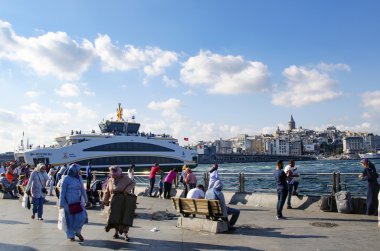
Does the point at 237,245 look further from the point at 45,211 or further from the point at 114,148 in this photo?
the point at 114,148

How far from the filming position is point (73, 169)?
7.78 m

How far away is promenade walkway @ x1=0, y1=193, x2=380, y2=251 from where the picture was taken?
275 inches

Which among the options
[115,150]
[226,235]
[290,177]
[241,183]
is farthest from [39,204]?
[115,150]

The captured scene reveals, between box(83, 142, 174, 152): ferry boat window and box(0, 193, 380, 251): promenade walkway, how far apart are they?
1646 inches

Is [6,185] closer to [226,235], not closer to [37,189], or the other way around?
[37,189]

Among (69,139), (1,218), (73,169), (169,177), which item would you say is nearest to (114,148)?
(69,139)

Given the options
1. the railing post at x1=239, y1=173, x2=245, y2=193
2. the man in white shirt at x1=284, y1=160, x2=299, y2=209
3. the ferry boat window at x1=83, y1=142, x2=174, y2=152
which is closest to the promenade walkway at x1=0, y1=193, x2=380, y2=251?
the man in white shirt at x1=284, y1=160, x2=299, y2=209

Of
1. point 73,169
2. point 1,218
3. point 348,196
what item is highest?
point 73,169

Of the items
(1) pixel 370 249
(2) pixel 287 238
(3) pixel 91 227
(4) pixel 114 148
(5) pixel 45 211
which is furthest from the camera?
(4) pixel 114 148

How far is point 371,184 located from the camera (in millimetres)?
10172

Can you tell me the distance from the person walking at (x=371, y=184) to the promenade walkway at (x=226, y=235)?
0.34 m

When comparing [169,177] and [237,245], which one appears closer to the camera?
[237,245]

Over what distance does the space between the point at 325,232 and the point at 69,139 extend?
49.4 meters

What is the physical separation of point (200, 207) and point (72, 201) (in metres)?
2.68
